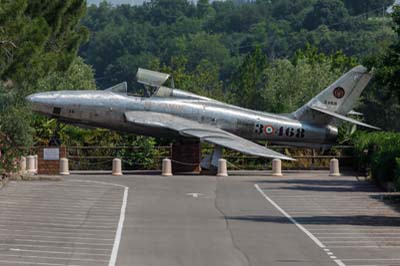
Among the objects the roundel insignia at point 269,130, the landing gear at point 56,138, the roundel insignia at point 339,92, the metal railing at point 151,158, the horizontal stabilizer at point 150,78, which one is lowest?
the metal railing at point 151,158

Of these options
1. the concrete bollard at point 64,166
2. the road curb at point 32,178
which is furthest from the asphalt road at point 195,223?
the concrete bollard at point 64,166

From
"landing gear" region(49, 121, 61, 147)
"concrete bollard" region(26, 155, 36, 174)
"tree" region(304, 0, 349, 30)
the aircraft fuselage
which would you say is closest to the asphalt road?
"concrete bollard" region(26, 155, 36, 174)

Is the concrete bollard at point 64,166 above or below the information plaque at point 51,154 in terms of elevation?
below

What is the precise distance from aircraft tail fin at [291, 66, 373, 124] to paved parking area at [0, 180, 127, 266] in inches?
515

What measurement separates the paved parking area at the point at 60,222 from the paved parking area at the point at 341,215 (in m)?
4.50

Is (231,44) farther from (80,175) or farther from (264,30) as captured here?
(80,175)

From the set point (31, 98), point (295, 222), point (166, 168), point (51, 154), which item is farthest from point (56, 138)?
point (295, 222)

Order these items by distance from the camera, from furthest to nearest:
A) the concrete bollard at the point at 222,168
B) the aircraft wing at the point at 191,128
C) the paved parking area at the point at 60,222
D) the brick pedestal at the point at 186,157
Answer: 1. the brick pedestal at the point at 186,157
2. the concrete bollard at the point at 222,168
3. the aircraft wing at the point at 191,128
4. the paved parking area at the point at 60,222

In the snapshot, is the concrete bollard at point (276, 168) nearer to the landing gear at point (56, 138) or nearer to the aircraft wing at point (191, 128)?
the aircraft wing at point (191, 128)

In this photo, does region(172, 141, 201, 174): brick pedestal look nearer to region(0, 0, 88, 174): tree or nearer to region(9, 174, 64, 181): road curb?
region(0, 0, 88, 174): tree

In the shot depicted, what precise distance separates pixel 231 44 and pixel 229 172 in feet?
481

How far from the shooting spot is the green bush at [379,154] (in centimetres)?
3828

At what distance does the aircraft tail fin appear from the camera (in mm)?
48188

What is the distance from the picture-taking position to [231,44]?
19300cm
